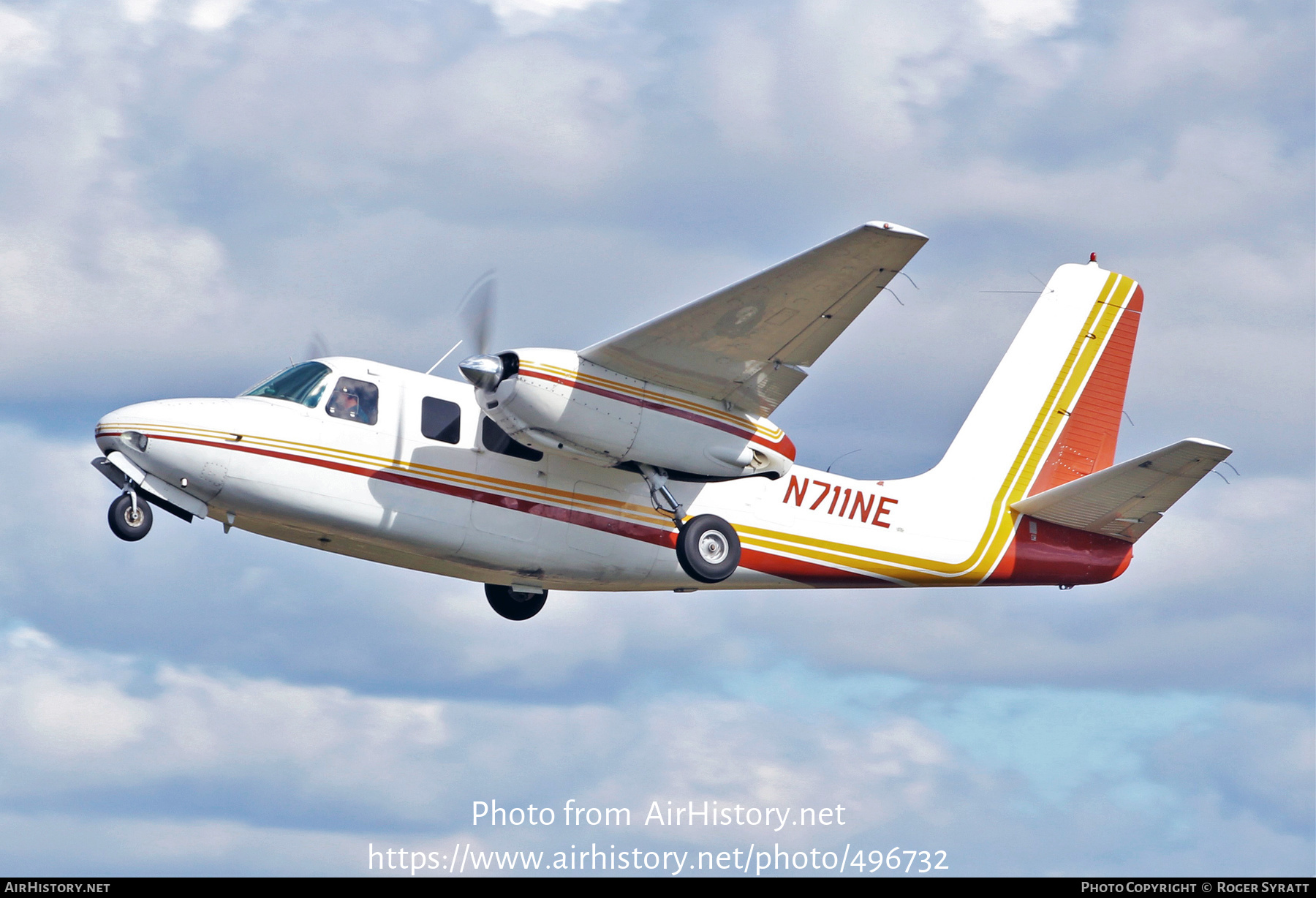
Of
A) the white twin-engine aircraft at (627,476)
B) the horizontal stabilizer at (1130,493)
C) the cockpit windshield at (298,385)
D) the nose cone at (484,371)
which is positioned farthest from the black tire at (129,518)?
the horizontal stabilizer at (1130,493)

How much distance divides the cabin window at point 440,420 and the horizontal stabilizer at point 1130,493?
26.6 feet

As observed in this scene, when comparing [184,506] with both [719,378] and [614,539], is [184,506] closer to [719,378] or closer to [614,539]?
[614,539]

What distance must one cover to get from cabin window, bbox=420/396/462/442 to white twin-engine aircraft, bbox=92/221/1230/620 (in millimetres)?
19

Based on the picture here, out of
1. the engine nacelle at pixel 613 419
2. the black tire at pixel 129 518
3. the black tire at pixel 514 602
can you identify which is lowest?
the black tire at pixel 129 518

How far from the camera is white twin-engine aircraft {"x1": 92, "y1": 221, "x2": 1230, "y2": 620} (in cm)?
1633

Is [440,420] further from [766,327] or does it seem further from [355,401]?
[766,327]

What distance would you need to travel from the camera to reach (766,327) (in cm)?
1658

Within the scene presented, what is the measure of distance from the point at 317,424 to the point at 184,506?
1.74 metres

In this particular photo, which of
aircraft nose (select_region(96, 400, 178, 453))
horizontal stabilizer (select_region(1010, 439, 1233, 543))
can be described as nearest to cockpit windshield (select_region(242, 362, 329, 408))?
aircraft nose (select_region(96, 400, 178, 453))

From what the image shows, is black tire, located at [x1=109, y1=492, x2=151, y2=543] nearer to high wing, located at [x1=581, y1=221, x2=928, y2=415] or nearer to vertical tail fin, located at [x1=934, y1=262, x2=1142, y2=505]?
high wing, located at [x1=581, y1=221, x2=928, y2=415]

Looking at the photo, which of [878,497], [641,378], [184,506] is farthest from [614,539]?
[184,506]

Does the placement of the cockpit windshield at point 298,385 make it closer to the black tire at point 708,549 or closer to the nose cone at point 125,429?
the nose cone at point 125,429

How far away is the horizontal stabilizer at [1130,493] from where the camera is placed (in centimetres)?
1817

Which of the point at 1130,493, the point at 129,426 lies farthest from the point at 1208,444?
the point at 129,426
